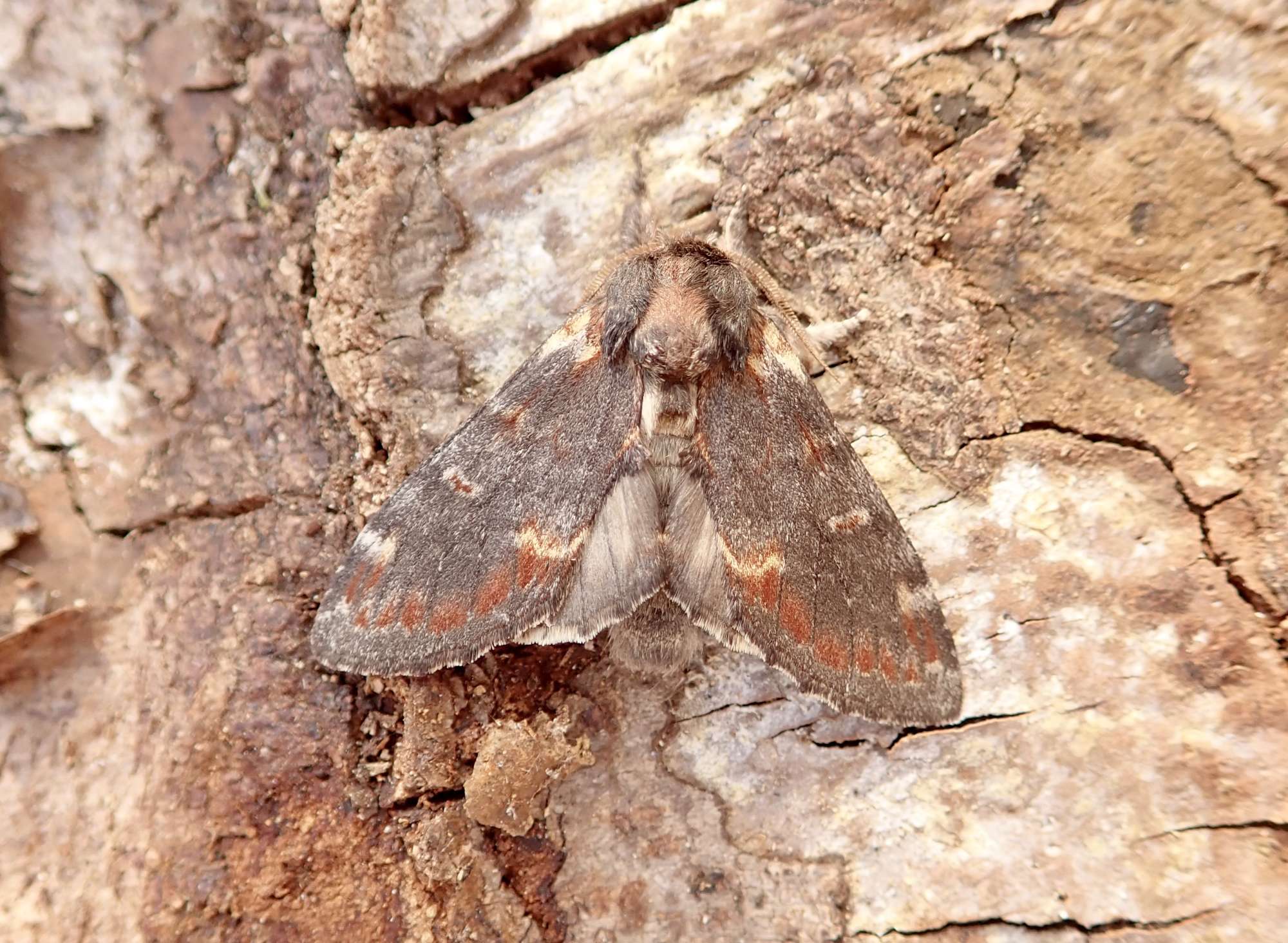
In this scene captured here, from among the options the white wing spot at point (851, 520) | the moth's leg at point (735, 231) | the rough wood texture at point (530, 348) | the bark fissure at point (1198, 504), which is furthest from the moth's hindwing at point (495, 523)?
the bark fissure at point (1198, 504)

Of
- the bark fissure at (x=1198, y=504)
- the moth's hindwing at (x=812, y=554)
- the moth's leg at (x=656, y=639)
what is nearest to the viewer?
A: the bark fissure at (x=1198, y=504)

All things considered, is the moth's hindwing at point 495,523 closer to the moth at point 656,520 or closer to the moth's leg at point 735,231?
the moth at point 656,520

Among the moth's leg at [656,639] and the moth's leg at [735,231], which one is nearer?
the moth's leg at [656,639]

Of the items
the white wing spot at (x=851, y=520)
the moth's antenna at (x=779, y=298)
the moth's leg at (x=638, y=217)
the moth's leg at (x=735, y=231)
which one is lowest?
the white wing spot at (x=851, y=520)

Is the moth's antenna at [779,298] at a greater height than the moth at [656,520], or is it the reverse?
the moth's antenna at [779,298]

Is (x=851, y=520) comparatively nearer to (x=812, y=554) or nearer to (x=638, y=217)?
(x=812, y=554)

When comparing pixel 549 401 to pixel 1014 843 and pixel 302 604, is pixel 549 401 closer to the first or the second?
pixel 302 604

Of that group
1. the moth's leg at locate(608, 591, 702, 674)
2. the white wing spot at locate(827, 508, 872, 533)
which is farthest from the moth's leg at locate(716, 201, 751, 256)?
the moth's leg at locate(608, 591, 702, 674)

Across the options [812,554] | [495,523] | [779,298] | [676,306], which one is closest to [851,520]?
[812,554]
